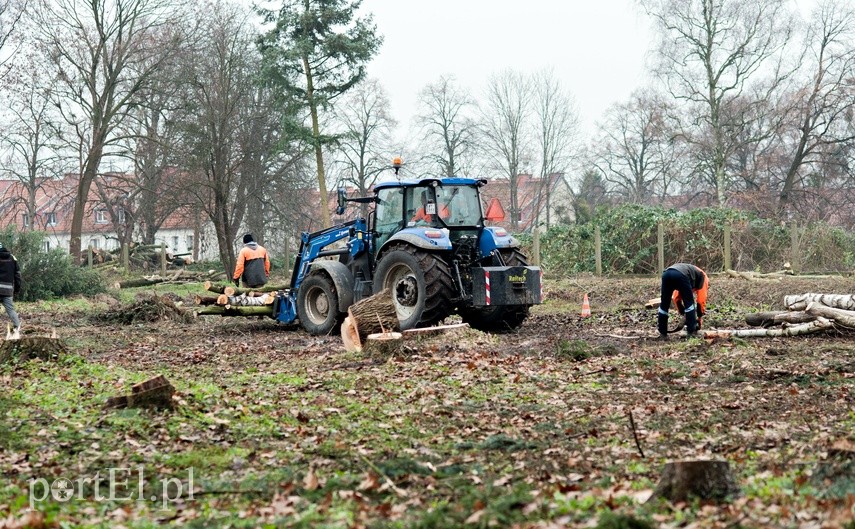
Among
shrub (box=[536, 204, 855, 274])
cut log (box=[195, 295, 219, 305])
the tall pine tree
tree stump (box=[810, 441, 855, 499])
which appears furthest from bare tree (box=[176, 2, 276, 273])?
tree stump (box=[810, 441, 855, 499])

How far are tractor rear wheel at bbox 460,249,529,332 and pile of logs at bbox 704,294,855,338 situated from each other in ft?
10.3

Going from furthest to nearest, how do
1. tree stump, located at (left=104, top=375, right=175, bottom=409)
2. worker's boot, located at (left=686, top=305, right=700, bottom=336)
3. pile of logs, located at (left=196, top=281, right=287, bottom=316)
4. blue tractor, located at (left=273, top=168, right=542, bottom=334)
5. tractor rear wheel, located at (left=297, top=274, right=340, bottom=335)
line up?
pile of logs, located at (left=196, top=281, right=287, bottom=316), tractor rear wheel, located at (left=297, top=274, right=340, bottom=335), blue tractor, located at (left=273, top=168, right=542, bottom=334), worker's boot, located at (left=686, top=305, right=700, bottom=336), tree stump, located at (left=104, top=375, right=175, bottom=409)

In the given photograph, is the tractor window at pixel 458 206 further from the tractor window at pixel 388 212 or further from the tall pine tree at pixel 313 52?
the tall pine tree at pixel 313 52

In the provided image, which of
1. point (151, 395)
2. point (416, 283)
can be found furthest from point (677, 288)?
point (151, 395)

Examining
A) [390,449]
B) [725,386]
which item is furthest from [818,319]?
[390,449]

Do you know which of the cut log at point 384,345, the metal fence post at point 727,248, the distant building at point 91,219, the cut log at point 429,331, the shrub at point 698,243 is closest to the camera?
the cut log at point 384,345

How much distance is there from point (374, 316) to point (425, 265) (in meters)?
1.41

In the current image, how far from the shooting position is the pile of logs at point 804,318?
41.2 ft

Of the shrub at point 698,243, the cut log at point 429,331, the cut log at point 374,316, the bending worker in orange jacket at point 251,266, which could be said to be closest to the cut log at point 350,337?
the cut log at point 374,316

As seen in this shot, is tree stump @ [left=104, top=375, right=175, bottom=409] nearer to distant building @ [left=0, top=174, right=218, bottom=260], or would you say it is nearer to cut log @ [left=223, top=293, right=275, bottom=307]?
cut log @ [left=223, top=293, right=275, bottom=307]

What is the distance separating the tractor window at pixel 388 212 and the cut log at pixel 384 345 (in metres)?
3.29

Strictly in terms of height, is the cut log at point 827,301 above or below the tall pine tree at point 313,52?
below

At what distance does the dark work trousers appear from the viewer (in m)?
12.7

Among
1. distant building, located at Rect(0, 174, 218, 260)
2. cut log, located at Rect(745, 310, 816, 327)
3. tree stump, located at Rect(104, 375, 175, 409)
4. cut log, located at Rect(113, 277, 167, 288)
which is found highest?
distant building, located at Rect(0, 174, 218, 260)
